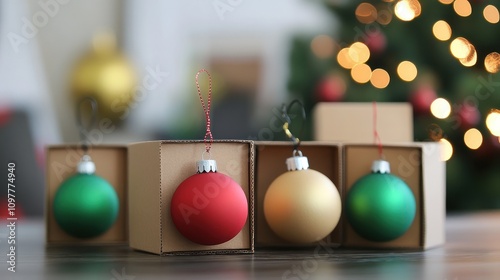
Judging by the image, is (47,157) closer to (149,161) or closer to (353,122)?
(149,161)

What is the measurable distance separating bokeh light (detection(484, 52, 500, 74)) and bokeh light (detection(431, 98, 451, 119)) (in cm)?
18

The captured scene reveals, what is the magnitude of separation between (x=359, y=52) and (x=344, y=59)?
6.2 inches

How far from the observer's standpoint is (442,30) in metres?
2.66

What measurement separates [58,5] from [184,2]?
536mm

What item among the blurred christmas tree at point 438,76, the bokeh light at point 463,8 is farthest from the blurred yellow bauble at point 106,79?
the bokeh light at point 463,8

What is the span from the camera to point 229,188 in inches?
41.3

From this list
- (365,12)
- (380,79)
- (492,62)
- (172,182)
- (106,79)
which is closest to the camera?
(172,182)

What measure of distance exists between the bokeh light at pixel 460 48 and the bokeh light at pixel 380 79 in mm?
243

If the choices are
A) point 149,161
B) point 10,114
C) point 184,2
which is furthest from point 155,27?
point 149,161

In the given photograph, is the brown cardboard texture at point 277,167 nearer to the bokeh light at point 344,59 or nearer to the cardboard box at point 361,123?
the cardboard box at point 361,123

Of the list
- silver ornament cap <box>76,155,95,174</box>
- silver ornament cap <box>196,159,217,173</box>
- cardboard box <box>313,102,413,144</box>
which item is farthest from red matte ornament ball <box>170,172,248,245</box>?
cardboard box <box>313,102,413,144</box>

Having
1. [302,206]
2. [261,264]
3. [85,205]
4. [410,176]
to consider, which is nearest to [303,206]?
[302,206]

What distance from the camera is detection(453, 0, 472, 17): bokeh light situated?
263 cm

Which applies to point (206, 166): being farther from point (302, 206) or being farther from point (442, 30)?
point (442, 30)
